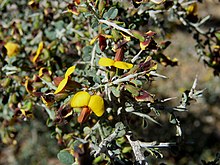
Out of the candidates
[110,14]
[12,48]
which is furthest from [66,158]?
[12,48]

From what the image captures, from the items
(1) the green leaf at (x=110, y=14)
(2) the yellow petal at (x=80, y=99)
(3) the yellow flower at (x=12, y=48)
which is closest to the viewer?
(2) the yellow petal at (x=80, y=99)

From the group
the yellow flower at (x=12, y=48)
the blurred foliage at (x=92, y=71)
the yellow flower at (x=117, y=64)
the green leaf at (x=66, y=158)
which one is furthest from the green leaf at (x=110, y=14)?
the yellow flower at (x=12, y=48)

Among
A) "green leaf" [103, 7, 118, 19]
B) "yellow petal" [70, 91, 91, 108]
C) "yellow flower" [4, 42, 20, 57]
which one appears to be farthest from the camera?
"yellow flower" [4, 42, 20, 57]

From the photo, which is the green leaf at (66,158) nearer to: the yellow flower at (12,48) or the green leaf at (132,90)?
the green leaf at (132,90)

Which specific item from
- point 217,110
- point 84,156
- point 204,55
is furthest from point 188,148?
point 84,156

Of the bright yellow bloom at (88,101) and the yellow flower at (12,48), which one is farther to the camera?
the yellow flower at (12,48)

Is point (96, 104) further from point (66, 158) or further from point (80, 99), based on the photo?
point (66, 158)

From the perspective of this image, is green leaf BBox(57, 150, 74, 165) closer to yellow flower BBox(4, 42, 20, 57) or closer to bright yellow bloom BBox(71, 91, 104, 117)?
bright yellow bloom BBox(71, 91, 104, 117)

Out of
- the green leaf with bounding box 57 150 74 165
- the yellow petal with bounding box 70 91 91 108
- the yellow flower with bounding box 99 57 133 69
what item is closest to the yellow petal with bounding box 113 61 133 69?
the yellow flower with bounding box 99 57 133 69
